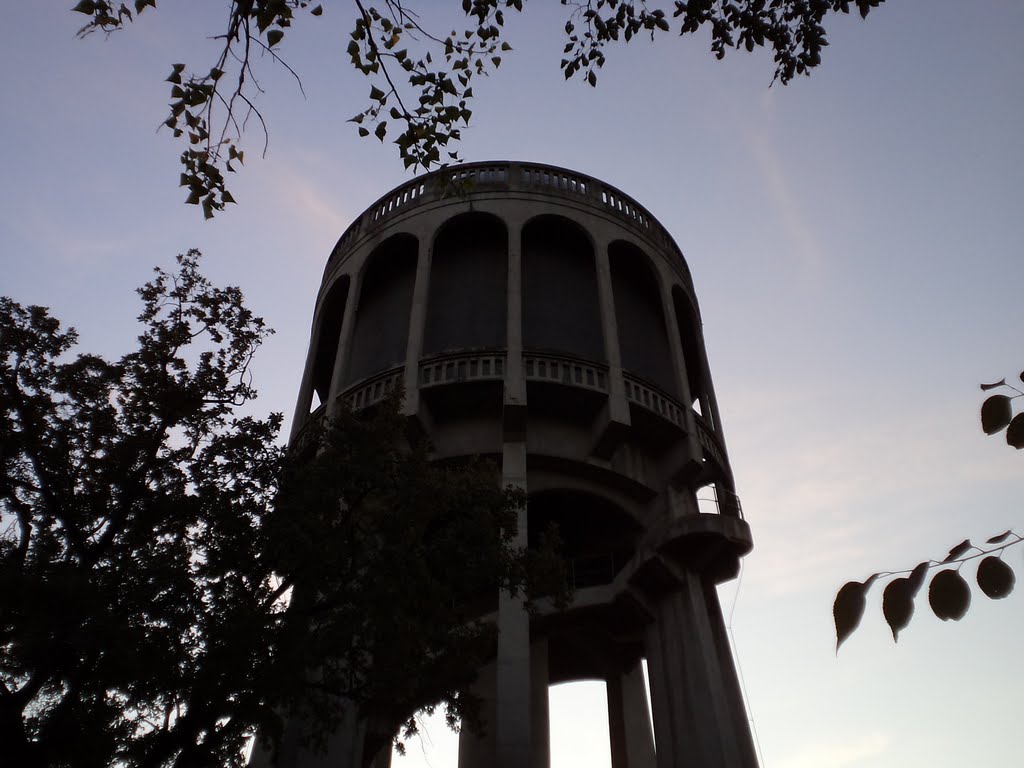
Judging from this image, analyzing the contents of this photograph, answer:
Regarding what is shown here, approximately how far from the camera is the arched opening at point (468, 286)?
16484 millimetres

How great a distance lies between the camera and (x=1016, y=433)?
261 centimetres

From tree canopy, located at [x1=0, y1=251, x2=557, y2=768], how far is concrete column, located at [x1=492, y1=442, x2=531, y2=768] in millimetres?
1713

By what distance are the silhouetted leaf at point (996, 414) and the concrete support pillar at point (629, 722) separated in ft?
53.8

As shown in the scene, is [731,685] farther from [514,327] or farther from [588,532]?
[514,327]

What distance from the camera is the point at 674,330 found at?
1753 centimetres

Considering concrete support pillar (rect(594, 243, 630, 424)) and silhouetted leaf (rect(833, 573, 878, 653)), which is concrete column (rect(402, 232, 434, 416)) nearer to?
concrete support pillar (rect(594, 243, 630, 424))

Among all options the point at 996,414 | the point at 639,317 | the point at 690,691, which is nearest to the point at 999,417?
the point at 996,414

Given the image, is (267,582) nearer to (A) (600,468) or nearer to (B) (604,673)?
(A) (600,468)

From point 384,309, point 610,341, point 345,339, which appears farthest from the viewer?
point 384,309

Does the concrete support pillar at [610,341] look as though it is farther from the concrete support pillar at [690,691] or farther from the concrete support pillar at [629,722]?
the concrete support pillar at [629,722]

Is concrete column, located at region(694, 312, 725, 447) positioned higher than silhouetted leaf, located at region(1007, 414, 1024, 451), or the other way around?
concrete column, located at region(694, 312, 725, 447)

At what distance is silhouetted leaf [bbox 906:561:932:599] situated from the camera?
2.08m

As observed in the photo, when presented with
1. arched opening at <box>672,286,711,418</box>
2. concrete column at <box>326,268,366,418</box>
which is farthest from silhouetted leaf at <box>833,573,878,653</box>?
arched opening at <box>672,286,711,418</box>

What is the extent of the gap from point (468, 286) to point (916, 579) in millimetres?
15899
